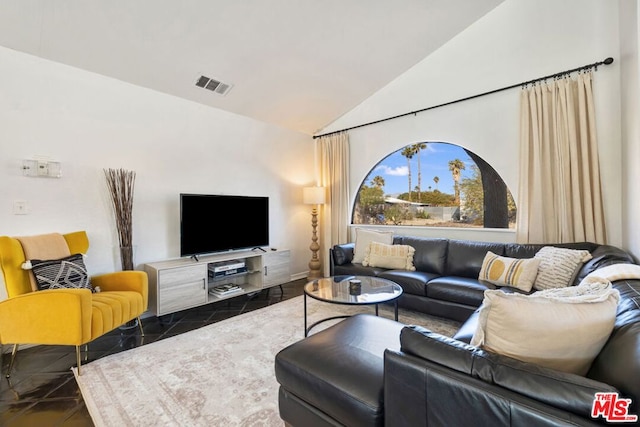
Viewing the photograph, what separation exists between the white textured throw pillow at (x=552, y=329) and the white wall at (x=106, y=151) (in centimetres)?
337

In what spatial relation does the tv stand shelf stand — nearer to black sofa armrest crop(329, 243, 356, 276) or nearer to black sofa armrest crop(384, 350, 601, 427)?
black sofa armrest crop(329, 243, 356, 276)

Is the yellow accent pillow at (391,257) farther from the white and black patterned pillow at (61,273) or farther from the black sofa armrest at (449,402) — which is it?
the white and black patterned pillow at (61,273)

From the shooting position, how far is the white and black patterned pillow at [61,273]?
2.22m

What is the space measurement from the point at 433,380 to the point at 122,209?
3.13m

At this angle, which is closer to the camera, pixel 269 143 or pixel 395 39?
pixel 395 39

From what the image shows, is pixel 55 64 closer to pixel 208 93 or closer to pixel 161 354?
pixel 208 93

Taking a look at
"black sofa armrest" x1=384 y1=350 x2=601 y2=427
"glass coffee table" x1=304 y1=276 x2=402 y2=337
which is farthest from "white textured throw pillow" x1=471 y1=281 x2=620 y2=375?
"glass coffee table" x1=304 y1=276 x2=402 y2=337

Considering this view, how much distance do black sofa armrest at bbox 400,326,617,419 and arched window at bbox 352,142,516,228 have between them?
115 inches

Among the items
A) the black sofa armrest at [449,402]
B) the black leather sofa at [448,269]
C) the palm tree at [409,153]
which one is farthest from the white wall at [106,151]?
the black sofa armrest at [449,402]

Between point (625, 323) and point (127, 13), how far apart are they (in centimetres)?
363

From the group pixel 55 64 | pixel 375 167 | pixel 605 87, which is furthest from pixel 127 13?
pixel 605 87

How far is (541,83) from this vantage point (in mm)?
3027

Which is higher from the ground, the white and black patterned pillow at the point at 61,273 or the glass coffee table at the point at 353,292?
the white and black patterned pillow at the point at 61,273

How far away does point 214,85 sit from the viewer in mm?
3414
